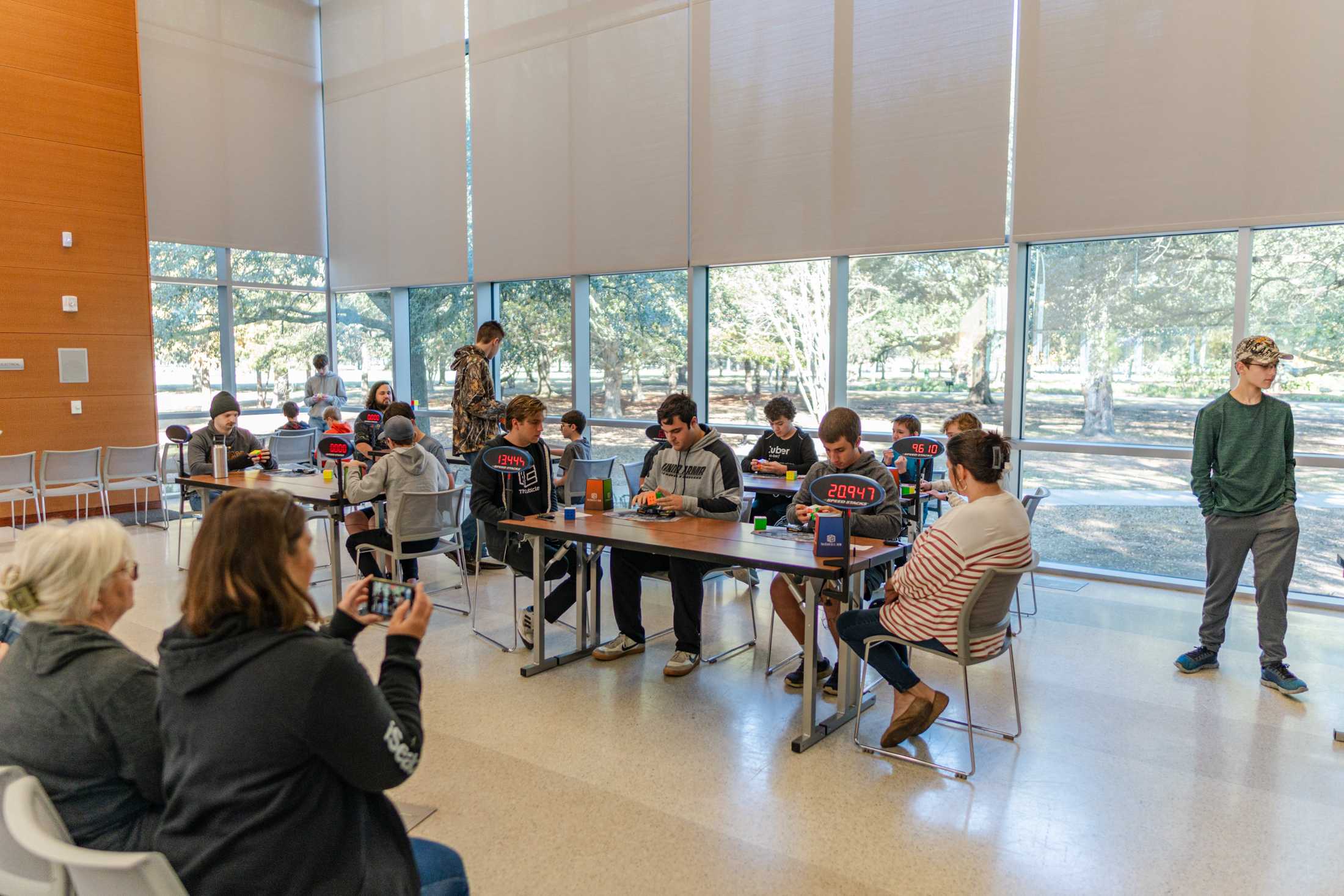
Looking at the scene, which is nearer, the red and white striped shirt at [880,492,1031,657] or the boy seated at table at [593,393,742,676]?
the red and white striped shirt at [880,492,1031,657]

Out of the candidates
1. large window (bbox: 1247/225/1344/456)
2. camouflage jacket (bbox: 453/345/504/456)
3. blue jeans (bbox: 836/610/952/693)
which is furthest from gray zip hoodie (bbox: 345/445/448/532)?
large window (bbox: 1247/225/1344/456)

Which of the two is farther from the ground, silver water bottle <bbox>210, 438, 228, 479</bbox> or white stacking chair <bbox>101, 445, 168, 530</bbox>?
silver water bottle <bbox>210, 438, 228, 479</bbox>

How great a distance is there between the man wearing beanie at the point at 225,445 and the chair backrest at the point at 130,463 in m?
1.95

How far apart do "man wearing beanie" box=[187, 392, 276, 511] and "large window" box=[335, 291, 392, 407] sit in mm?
4206

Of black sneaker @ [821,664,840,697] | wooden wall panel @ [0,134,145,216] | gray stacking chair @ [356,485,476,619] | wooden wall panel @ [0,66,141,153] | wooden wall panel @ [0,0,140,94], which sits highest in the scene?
wooden wall panel @ [0,0,140,94]

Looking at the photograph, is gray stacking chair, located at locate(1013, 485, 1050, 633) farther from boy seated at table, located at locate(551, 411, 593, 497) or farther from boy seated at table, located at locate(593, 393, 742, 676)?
boy seated at table, located at locate(551, 411, 593, 497)

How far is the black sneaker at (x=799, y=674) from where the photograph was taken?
4320mm

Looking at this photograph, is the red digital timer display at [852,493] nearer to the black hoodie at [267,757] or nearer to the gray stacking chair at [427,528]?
the gray stacking chair at [427,528]

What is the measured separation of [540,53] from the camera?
29.7 feet

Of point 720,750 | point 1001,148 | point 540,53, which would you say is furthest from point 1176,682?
point 540,53

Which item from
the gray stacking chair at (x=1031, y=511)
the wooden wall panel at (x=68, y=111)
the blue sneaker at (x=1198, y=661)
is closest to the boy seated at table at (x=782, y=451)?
the gray stacking chair at (x=1031, y=511)

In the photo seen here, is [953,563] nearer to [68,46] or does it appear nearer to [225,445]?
[225,445]

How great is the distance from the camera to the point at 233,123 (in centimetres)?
1013

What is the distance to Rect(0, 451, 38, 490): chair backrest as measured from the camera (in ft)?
24.6
